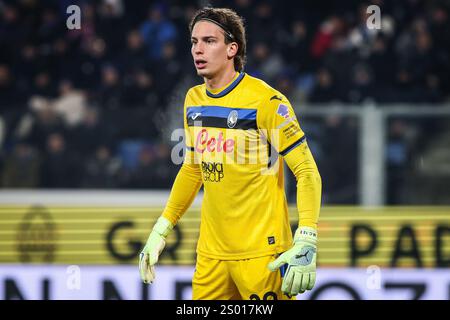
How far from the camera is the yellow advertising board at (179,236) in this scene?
8273 millimetres

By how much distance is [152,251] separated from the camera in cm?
523

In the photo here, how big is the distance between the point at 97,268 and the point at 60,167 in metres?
1.61

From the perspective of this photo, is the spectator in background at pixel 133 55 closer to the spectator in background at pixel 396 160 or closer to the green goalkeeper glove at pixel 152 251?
the spectator in background at pixel 396 160

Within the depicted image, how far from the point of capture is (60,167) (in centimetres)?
941

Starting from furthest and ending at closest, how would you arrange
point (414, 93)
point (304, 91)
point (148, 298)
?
point (304, 91) < point (414, 93) < point (148, 298)

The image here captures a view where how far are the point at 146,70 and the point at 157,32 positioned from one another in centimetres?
69

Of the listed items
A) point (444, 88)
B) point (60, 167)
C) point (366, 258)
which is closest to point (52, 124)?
point (60, 167)

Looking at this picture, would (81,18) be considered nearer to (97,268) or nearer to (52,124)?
(52,124)

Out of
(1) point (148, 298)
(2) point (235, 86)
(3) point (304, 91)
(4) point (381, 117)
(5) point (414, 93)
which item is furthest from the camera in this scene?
(3) point (304, 91)

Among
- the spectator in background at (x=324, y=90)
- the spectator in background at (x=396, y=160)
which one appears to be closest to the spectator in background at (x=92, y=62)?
the spectator in background at (x=324, y=90)

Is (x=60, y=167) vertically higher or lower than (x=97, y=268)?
higher

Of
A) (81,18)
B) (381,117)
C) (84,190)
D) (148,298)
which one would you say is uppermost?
(81,18)

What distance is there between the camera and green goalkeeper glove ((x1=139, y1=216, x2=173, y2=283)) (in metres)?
5.22

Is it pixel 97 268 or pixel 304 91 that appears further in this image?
pixel 304 91
